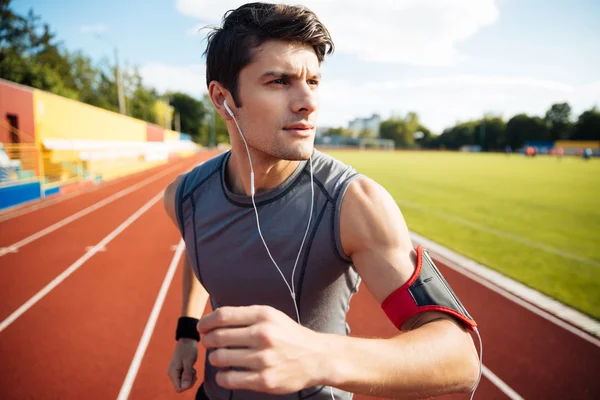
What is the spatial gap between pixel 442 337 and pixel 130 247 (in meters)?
7.87

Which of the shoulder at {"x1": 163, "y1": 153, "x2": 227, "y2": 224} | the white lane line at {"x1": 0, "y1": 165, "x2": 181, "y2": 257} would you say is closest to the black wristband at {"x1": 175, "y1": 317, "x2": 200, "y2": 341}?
the shoulder at {"x1": 163, "y1": 153, "x2": 227, "y2": 224}

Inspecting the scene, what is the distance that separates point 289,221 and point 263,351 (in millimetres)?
655

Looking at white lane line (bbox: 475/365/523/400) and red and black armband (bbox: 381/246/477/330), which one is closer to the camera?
red and black armband (bbox: 381/246/477/330)

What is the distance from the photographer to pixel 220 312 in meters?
0.71

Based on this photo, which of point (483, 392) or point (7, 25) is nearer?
point (483, 392)

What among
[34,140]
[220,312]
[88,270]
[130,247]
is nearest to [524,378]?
[220,312]

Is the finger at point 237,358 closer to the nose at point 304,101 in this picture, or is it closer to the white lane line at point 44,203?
the nose at point 304,101

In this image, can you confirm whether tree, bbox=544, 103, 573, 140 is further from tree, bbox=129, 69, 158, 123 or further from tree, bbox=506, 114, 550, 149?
tree, bbox=129, 69, 158, 123

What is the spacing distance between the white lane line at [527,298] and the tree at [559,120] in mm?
88126

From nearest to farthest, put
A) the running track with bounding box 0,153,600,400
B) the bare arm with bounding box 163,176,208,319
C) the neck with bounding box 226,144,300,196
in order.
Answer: the neck with bounding box 226,144,300,196, the bare arm with bounding box 163,176,208,319, the running track with bounding box 0,153,600,400

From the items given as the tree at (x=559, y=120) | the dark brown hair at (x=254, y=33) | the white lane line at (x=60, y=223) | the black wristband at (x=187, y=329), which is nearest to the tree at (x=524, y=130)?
the tree at (x=559, y=120)

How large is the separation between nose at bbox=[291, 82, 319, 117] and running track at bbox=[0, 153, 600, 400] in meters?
3.04

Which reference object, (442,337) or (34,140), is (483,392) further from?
(34,140)

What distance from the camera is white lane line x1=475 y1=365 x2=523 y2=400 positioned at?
10.9ft
